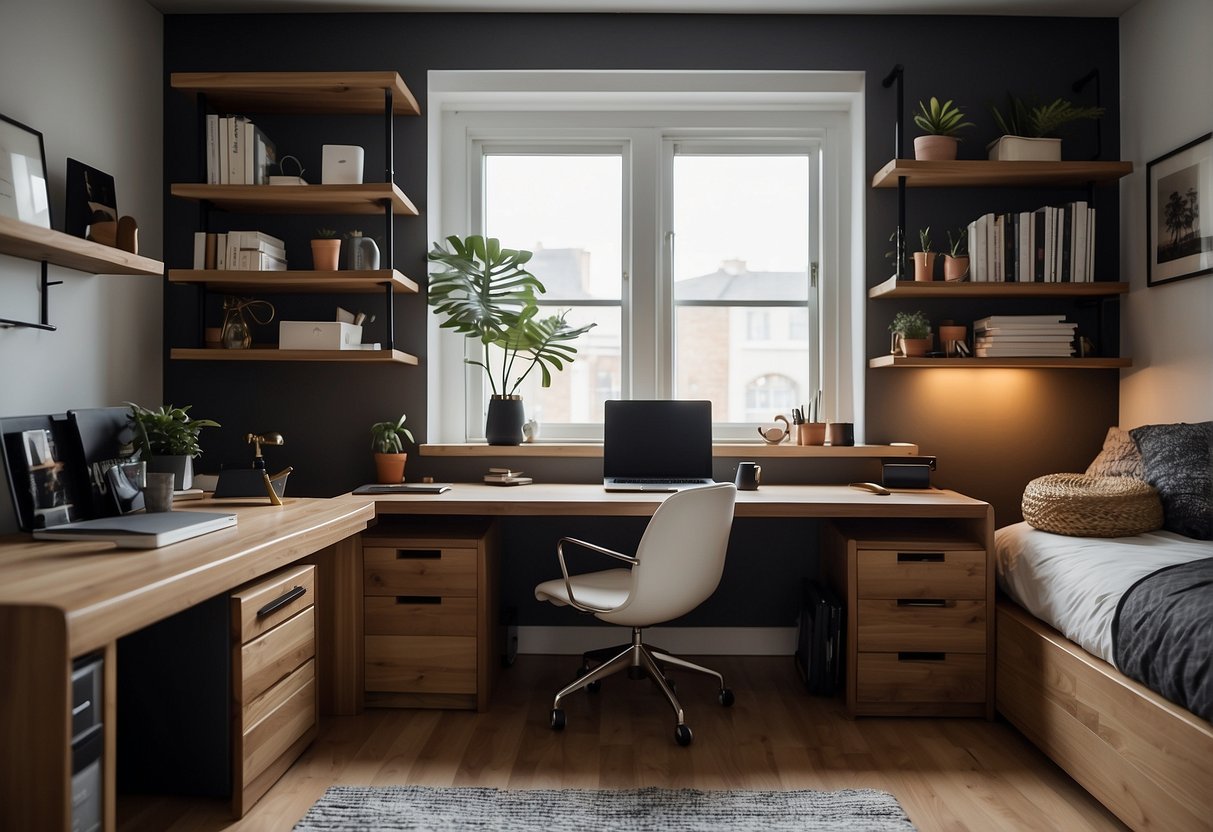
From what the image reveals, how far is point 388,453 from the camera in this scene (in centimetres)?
306

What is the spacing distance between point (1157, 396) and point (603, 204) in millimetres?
2336

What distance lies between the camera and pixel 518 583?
10.8ft

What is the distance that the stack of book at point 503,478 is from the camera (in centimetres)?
306

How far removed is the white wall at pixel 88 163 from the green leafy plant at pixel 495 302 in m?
1.14

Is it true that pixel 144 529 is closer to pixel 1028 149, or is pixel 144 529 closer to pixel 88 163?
pixel 88 163

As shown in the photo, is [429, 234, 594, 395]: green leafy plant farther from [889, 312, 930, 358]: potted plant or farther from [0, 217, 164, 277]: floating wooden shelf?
[889, 312, 930, 358]: potted plant

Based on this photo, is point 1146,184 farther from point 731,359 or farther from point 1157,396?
point 731,359

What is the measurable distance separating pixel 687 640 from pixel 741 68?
238 centimetres

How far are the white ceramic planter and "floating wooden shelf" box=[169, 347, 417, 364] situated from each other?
246 cm

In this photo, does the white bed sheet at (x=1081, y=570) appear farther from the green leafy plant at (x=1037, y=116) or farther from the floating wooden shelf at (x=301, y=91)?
the floating wooden shelf at (x=301, y=91)

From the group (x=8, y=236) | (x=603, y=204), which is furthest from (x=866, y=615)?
(x=8, y=236)

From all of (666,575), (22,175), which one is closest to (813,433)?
(666,575)

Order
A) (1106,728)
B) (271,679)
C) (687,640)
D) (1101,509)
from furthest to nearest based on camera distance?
1. (687,640)
2. (1101,509)
3. (271,679)
4. (1106,728)

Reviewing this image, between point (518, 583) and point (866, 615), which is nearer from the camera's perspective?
point (866, 615)
